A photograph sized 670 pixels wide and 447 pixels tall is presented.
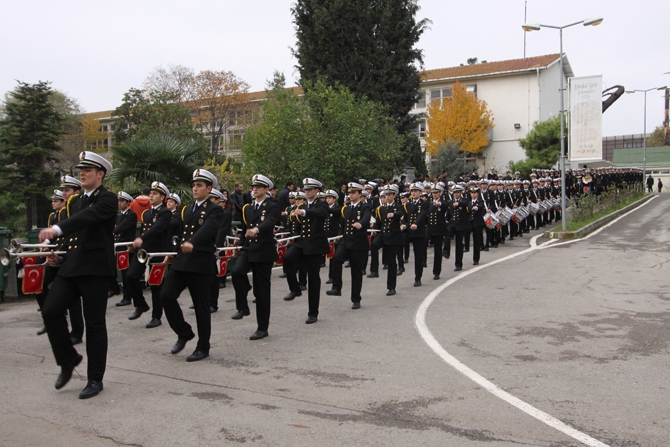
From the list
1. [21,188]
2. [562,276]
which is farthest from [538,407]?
[21,188]

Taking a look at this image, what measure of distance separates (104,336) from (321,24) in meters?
32.2

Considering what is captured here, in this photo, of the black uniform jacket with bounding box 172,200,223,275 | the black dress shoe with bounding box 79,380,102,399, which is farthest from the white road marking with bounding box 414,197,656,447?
the black dress shoe with bounding box 79,380,102,399

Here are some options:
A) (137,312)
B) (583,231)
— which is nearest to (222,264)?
(137,312)

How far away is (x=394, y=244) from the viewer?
1161 cm

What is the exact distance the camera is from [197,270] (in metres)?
6.94

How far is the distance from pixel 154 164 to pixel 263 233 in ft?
28.5

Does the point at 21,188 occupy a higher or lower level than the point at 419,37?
lower

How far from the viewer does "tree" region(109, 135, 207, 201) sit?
15477mm

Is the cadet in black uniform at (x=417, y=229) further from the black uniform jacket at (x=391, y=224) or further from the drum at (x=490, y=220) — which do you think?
the drum at (x=490, y=220)

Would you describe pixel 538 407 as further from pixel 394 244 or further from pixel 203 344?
pixel 394 244

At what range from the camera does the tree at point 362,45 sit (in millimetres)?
35719

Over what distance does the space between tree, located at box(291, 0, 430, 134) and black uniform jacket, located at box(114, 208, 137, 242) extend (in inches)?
1047

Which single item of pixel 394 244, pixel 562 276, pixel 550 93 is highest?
pixel 550 93

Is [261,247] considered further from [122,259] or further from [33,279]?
[122,259]
